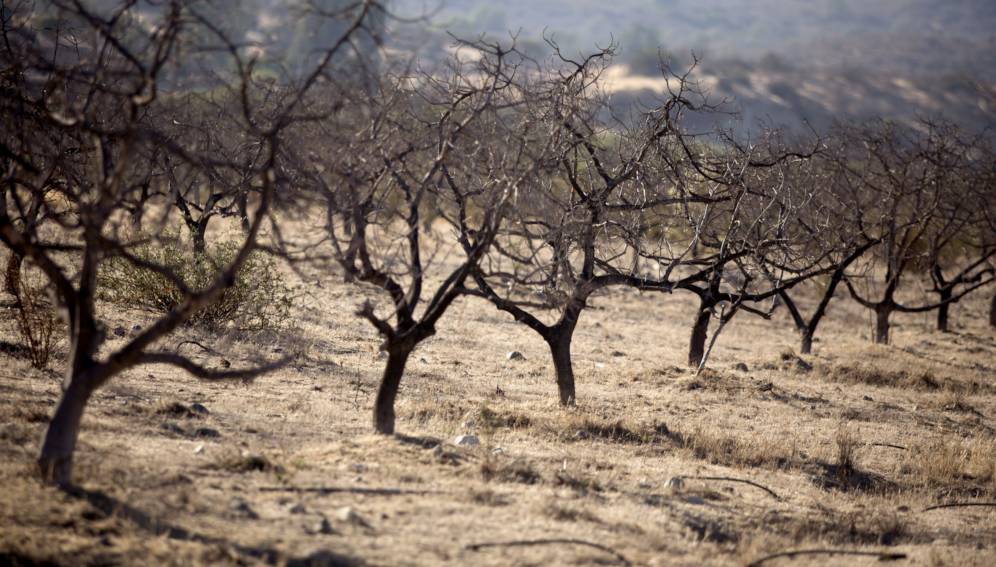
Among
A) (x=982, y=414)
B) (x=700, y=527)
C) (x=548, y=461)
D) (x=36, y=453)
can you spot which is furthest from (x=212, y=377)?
(x=982, y=414)

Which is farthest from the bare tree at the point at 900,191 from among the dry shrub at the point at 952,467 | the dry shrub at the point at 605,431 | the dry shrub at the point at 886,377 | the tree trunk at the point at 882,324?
the dry shrub at the point at 605,431

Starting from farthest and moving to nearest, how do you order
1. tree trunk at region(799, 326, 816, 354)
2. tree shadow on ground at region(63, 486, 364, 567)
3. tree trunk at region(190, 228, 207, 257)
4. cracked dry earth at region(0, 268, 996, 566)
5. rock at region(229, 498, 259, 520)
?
1. tree trunk at region(799, 326, 816, 354)
2. tree trunk at region(190, 228, 207, 257)
3. rock at region(229, 498, 259, 520)
4. cracked dry earth at region(0, 268, 996, 566)
5. tree shadow on ground at region(63, 486, 364, 567)

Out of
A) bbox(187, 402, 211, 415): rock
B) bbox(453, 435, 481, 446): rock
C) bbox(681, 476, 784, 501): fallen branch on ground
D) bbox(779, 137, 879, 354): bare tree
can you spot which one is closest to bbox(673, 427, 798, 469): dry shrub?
bbox(681, 476, 784, 501): fallen branch on ground

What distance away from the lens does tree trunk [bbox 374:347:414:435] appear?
7.43m

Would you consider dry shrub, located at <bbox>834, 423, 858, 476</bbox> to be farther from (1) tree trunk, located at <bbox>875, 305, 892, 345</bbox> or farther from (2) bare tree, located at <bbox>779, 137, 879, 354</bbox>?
(1) tree trunk, located at <bbox>875, 305, 892, 345</bbox>

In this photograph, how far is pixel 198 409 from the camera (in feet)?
25.6

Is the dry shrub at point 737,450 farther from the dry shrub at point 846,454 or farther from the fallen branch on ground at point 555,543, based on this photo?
the fallen branch on ground at point 555,543

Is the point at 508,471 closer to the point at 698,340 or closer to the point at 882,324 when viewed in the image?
the point at 698,340

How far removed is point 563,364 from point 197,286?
482 centimetres

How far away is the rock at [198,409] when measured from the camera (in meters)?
7.76

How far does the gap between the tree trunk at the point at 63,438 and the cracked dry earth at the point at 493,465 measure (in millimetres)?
158

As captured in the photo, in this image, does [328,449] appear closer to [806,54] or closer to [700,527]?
[700,527]

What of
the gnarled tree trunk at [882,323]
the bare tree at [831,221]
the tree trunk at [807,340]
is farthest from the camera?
the gnarled tree trunk at [882,323]

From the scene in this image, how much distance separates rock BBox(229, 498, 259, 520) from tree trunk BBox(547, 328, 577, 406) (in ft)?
15.2
